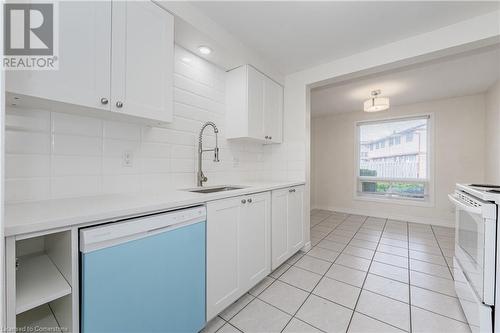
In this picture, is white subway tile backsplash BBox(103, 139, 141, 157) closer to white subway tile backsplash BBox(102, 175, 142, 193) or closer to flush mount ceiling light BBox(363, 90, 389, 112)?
white subway tile backsplash BBox(102, 175, 142, 193)

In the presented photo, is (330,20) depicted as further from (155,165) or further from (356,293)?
(356,293)

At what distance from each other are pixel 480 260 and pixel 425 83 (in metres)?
2.86

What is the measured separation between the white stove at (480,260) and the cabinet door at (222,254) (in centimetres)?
147

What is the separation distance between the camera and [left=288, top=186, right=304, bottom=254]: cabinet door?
230cm

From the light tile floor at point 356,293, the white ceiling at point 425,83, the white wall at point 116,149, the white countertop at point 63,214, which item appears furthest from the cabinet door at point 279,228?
the white ceiling at point 425,83

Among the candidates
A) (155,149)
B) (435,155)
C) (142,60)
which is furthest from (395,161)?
(142,60)

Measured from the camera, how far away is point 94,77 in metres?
1.11

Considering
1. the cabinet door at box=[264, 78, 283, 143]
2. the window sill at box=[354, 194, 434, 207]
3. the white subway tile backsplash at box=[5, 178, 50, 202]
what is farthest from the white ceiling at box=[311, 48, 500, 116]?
the white subway tile backsplash at box=[5, 178, 50, 202]

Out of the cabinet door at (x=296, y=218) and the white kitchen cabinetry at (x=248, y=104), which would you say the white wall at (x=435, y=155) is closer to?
the cabinet door at (x=296, y=218)

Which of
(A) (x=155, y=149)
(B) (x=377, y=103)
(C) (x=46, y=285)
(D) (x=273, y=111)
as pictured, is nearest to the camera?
(C) (x=46, y=285)

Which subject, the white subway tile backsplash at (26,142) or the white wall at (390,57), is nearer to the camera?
the white subway tile backsplash at (26,142)

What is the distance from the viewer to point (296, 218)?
2.42m

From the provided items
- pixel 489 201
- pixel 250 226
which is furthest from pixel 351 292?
pixel 489 201

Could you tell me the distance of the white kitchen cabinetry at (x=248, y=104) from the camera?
2.24m
